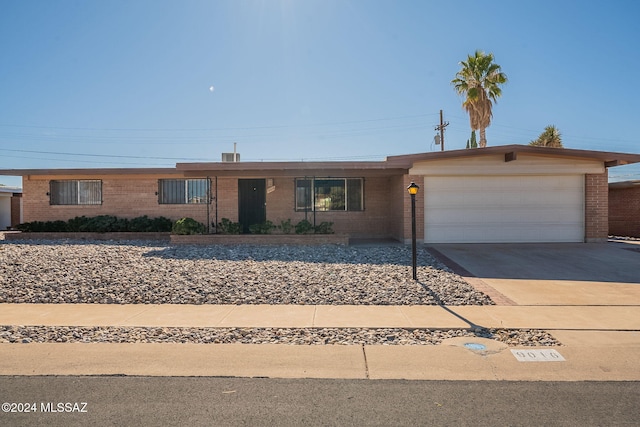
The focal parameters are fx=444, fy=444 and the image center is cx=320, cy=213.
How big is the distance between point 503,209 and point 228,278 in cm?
998

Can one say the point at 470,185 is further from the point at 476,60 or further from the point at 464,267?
the point at 476,60

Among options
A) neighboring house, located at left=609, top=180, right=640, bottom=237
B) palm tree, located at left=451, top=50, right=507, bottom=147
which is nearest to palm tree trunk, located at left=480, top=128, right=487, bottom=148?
palm tree, located at left=451, top=50, right=507, bottom=147

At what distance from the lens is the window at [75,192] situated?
18406mm

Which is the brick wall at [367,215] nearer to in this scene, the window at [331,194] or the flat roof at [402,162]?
the window at [331,194]

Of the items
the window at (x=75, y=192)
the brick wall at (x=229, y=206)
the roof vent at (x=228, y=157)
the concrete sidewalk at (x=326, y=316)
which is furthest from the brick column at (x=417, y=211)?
the window at (x=75, y=192)

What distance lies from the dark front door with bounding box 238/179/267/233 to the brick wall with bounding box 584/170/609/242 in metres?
11.6

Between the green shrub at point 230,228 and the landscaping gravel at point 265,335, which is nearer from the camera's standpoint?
the landscaping gravel at point 265,335

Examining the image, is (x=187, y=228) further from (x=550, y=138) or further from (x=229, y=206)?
(x=550, y=138)

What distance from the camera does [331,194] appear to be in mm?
17688

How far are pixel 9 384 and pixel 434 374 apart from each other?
414cm

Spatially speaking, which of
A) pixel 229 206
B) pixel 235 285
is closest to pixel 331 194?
pixel 229 206

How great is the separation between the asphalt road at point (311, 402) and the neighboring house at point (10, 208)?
24.0 m

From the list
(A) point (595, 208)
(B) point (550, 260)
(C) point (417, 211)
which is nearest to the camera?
(B) point (550, 260)

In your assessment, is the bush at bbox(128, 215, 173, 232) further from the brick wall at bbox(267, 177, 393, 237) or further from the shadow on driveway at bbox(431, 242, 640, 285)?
the shadow on driveway at bbox(431, 242, 640, 285)
